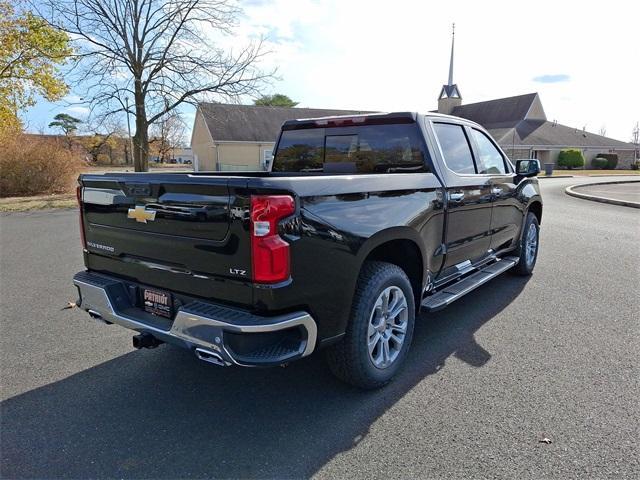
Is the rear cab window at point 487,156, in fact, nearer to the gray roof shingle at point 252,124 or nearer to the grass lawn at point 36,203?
the grass lawn at point 36,203

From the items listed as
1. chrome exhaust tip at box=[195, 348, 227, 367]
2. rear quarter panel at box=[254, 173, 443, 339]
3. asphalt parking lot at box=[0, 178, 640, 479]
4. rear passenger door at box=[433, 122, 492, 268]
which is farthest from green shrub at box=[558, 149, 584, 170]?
chrome exhaust tip at box=[195, 348, 227, 367]

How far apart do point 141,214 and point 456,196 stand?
2.59m

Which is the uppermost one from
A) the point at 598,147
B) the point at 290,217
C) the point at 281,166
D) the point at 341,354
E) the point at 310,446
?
the point at 598,147

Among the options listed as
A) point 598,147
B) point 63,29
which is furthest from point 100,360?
point 598,147

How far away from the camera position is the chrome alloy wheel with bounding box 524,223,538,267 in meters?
5.84

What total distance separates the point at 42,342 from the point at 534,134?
163 feet

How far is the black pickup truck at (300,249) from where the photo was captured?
237cm

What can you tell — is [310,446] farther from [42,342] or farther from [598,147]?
[598,147]

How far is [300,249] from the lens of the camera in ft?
8.00

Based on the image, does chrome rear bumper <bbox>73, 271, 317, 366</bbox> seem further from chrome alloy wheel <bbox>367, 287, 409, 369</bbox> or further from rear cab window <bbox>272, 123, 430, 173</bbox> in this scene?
rear cab window <bbox>272, 123, 430, 173</bbox>

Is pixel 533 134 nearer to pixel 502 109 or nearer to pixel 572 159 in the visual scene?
pixel 572 159

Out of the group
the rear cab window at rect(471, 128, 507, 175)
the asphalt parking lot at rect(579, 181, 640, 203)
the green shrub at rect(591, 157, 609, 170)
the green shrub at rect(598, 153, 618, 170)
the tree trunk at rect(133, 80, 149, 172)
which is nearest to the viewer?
the rear cab window at rect(471, 128, 507, 175)

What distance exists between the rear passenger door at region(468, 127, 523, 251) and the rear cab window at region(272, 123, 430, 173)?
3.50ft

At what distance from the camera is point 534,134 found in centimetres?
4525
